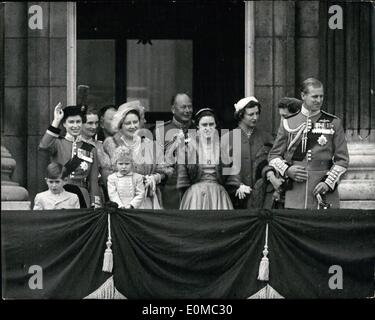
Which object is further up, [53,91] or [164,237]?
[53,91]

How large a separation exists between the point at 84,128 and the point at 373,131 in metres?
3.55

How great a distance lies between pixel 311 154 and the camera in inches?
663

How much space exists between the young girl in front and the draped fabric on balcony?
0.31 metres

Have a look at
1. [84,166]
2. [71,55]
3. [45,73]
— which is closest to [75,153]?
[84,166]

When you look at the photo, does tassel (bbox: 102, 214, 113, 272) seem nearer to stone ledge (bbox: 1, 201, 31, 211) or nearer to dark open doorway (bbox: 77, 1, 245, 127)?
stone ledge (bbox: 1, 201, 31, 211)

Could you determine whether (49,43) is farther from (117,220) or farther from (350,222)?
(350,222)

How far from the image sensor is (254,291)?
1619 cm

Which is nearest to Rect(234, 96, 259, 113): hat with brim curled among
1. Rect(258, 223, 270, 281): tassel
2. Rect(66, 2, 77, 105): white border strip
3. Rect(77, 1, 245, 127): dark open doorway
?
Rect(77, 1, 245, 127): dark open doorway

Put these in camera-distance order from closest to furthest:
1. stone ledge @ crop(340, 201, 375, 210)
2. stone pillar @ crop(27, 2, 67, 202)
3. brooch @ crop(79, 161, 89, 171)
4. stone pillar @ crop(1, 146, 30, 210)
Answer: brooch @ crop(79, 161, 89, 171) → stone pillar @ crop(1, 146, 30, 210) → stone ledge @ crop(340, 201, 375, 210) → stone pillar @ crop(27, 2, 67, 202)

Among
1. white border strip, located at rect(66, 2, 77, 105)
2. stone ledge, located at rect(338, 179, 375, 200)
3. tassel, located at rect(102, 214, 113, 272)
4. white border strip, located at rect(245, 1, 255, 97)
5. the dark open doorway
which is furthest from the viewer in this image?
the dark open doorway

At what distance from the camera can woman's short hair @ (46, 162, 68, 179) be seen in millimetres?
16516

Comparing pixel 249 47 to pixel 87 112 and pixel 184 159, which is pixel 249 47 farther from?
pixel 87 112
